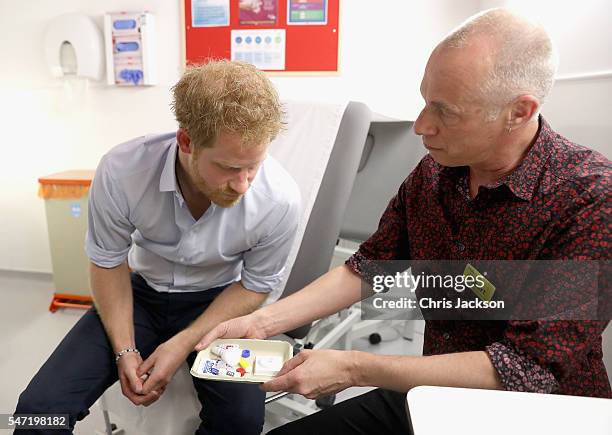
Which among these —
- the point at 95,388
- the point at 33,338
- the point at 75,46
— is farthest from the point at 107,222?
the point at 75,46

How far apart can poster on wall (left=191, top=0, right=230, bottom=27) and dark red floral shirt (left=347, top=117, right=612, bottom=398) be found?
1.80 metres

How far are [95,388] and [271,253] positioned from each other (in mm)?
556

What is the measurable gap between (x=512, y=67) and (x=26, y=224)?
116 inches

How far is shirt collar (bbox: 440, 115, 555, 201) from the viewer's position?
817 millimetres

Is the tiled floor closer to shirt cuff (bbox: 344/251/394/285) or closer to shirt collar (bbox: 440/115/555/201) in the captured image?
shirt cuff (bbox: 344/251/394/285)

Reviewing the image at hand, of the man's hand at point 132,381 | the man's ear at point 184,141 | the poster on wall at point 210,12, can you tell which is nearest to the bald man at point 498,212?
the man's hand at point 132,381

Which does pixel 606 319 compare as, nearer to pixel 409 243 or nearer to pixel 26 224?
pixel 409 243

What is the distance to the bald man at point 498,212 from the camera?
2.45 feet

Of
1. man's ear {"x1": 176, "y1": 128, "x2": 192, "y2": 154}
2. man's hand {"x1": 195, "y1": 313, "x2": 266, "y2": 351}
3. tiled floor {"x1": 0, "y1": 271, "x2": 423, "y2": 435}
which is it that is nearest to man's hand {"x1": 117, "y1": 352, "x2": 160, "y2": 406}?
man's hand {"x1": 195, "y1": 313, "x2": 266, "y2": 351}

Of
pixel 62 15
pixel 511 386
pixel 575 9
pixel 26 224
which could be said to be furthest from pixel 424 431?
pixel 26 224

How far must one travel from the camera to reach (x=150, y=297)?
1309 mm

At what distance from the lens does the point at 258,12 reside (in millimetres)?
2357

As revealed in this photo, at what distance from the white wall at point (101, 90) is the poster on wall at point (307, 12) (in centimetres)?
11

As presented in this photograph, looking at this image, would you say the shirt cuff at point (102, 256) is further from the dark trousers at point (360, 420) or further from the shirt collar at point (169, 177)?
the dark trousers at point (360, 420)
